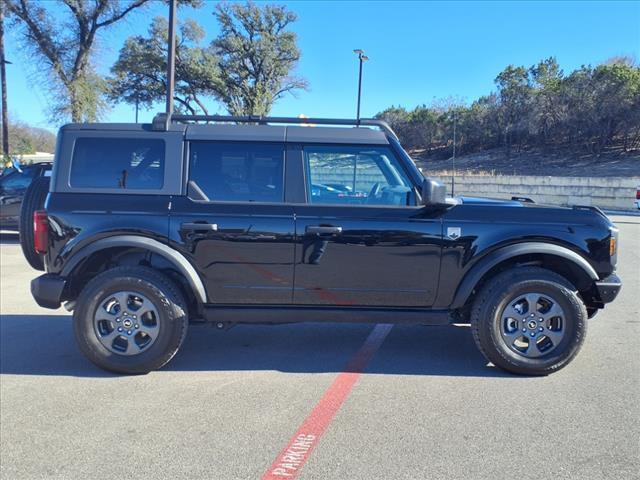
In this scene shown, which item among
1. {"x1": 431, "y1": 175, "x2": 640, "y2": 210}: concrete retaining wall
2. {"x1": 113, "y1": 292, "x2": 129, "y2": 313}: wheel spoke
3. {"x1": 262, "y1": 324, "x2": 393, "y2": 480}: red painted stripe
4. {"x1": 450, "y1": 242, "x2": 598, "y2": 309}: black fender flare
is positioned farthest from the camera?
{"x1": 431, "y1": 175, "x2": 640, "y2": 210}: concrete retaining wall

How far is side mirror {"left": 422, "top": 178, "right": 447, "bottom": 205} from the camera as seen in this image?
12.6 ft

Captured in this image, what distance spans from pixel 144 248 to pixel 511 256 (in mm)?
2857

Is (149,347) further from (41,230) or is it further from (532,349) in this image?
(532,349)

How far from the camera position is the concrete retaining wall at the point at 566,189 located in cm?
2214

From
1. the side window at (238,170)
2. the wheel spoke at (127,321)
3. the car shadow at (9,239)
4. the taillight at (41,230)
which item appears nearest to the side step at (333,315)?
the wheel spoke at (127,321)

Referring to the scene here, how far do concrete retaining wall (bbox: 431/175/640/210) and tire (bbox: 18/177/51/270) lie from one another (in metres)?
18.0

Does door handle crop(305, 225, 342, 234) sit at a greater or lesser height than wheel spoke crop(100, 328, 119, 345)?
greater

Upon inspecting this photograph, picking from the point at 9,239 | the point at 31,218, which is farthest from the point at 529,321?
the point at 9,239

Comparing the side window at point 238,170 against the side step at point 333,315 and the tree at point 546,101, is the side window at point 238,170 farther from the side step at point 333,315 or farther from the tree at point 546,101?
the tree at point 546,101

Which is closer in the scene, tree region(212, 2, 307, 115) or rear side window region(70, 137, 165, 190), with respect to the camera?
rear side window region(70, 137, 165, 190)

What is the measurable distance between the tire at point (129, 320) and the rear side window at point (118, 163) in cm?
71

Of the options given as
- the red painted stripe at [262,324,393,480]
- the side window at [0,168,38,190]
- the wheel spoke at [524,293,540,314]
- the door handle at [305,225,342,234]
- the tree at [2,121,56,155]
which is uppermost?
the tree at [2,121,56,155]

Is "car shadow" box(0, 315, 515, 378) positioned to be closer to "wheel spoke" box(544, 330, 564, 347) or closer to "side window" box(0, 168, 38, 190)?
"wheel spoke" box(544, 330, 564, 347)

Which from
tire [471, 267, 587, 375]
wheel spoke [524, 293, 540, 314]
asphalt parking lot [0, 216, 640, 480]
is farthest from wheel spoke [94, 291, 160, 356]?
wheel spoke [524, 293, 540, 314]
